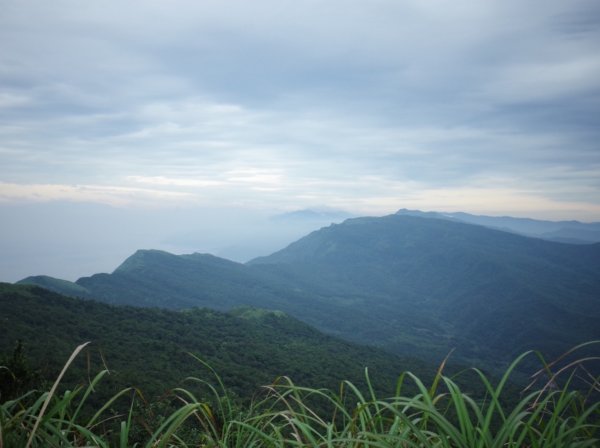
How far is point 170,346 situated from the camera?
52.2m

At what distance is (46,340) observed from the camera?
1678 inches

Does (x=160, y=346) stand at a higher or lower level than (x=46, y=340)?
lower

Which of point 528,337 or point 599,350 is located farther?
point 528,337

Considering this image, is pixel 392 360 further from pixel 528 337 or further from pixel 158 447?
pixel 528 337

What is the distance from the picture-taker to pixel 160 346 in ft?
170

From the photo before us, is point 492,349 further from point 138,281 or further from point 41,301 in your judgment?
point 41,301

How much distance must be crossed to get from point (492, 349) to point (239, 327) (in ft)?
523

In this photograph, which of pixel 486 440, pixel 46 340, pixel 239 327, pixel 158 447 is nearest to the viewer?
pixel 486 440

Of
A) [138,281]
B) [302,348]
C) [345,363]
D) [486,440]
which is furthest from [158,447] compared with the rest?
[138,281]

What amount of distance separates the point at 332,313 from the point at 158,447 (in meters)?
199

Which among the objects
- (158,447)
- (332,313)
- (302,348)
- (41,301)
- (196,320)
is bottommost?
(332,313)

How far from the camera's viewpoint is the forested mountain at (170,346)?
37938mm

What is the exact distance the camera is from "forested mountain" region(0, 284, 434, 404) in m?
37.9

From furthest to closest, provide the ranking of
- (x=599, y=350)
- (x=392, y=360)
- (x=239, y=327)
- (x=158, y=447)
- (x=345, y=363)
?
(x=599, y=350)
(x=392, y=360)
(x=239, y=327)
(x=345, y=363)
(x=158, y=447)
